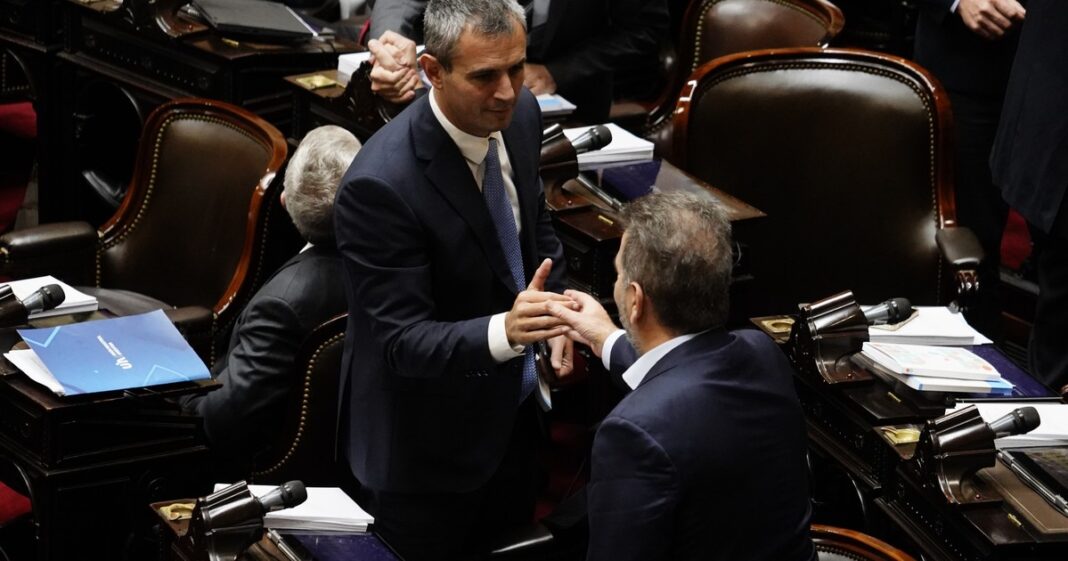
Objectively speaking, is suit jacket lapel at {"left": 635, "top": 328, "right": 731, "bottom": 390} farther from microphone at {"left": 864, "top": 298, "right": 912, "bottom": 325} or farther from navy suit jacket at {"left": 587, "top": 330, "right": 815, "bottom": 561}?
microphone at {"left": 864, "top": 298, "right": 912, "bottom": 325}

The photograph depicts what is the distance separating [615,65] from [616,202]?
36.8 inches

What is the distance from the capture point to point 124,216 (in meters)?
3.88

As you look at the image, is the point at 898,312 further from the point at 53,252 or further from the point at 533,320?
the point at 53,252

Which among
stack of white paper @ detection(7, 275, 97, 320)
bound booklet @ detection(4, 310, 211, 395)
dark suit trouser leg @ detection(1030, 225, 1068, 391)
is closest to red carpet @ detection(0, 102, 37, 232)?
stack of white paper @ detection(7, 275, 97, 320)

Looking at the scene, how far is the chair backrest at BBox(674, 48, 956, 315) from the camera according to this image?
3625mm

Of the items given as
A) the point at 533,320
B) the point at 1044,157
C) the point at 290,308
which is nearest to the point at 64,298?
the point at 290,308

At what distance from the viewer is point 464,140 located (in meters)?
2.48

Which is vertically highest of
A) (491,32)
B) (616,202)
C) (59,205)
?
(491,32)

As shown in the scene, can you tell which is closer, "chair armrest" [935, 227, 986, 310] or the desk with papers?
the desk with papers

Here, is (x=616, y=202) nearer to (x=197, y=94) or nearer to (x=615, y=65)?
(x=615, y=65)

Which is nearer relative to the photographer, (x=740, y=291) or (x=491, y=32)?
(x=491, y=32)

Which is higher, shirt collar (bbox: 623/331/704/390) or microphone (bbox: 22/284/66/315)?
shirt collar (bbox: 623/331/704/390)

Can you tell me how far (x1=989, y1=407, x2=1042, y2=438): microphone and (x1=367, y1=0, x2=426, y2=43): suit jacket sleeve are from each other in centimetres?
217

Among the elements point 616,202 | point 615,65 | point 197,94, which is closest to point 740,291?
point 616,202
